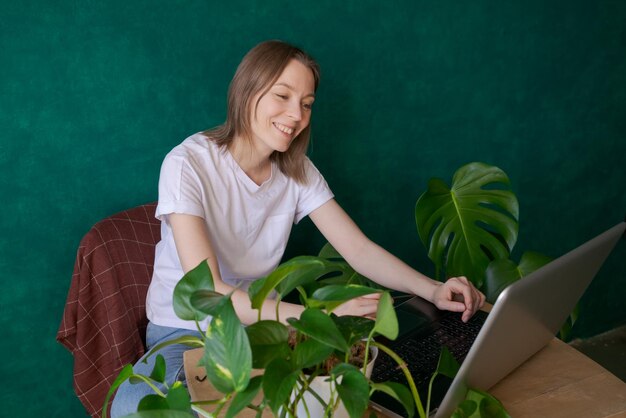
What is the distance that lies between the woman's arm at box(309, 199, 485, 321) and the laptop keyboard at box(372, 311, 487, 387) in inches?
1.4

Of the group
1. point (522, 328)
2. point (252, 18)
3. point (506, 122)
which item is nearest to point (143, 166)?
point (252, 18)

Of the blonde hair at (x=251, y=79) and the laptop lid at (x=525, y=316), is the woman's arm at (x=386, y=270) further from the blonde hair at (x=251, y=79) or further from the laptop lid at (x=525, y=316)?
the blonde hair at (x=251, y=79)

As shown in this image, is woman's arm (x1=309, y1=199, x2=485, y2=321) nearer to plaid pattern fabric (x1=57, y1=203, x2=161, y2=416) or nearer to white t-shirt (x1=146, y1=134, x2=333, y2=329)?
white t-shirt (x1=146, y1=134, x2=333, y2=329)

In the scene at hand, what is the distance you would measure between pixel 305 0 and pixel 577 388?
1.39 metres

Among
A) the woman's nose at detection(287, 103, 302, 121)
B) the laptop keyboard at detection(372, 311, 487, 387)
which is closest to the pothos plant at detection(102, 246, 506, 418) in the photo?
the laptop keyboard at detection(372, 311, 487, 387)

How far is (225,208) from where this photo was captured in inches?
68.9

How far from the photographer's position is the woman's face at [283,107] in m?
1.69

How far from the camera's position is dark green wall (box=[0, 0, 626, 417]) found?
178 cm

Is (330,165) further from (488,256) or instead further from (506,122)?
(506,122)

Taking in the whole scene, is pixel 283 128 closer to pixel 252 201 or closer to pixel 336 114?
pixel 252 201

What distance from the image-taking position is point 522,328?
43.8 inches

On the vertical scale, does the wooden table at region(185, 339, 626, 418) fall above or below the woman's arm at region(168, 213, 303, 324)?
below

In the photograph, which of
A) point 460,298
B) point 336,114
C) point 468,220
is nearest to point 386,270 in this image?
point 460,298

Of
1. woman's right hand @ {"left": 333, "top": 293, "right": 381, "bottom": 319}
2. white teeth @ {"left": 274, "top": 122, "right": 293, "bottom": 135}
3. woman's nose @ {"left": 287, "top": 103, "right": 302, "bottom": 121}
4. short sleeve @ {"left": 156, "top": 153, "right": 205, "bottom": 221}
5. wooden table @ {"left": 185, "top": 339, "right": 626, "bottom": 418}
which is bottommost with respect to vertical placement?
wooden table @ {"left": 185, "top": 339, "right": 626, "bottom": 418}
